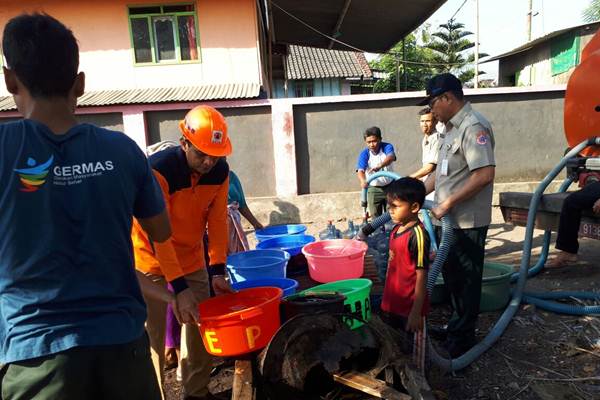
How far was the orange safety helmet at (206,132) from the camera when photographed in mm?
2252

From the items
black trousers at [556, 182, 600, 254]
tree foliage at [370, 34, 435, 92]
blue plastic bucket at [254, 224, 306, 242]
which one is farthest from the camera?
tree foliage at [370, 34, 435, 92]

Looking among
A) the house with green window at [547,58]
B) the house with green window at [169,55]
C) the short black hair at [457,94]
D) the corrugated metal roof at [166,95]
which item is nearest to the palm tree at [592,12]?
the house with green window at [547,58]

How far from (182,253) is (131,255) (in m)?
1.22

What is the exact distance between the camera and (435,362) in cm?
289

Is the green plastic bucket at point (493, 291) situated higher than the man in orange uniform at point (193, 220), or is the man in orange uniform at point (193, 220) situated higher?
the man in orange uniform at point (193, 220)

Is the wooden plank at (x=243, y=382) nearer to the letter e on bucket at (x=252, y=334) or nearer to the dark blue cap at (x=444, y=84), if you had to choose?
the letter e on bucket at (x=252, y=334)

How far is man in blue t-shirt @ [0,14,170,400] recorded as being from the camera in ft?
3.78

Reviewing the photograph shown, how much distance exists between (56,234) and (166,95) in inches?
340

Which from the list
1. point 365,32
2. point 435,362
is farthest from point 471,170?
point 365,32

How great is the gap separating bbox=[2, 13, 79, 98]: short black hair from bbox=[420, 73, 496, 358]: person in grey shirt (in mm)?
2376

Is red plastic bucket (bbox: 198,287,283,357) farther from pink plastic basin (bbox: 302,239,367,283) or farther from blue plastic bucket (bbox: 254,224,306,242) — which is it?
blue plastic bucket (bbox: 254,224,306,242)

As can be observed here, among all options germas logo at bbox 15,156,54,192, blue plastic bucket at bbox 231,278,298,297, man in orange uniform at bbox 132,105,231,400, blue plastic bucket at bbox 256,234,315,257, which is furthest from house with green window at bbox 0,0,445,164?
germas logo at bbox 15,156,54,192

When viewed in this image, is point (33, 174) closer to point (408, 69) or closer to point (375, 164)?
point (375, 164)

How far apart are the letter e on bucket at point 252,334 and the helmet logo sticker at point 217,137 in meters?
0.97
